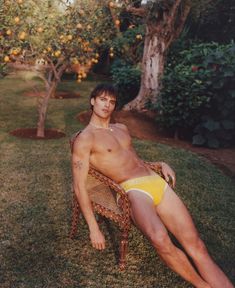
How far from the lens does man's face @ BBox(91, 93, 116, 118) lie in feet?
14.8

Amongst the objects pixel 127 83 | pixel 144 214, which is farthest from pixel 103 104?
pixel 127 83

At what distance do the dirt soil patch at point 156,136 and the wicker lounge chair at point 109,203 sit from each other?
4.01 m

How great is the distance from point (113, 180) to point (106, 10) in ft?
22.2

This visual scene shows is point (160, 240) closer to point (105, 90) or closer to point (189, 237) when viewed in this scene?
point (189, 237)

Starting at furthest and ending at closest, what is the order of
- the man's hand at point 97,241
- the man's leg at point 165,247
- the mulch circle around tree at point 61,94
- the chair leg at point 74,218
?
the mulch circle around tree at point 61,94
the chair leg at point 74,218
the man's hand at point 97,241
the man's leg at point 165,247

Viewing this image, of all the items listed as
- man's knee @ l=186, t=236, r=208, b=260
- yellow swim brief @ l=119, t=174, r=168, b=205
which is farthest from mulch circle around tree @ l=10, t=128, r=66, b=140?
man's knee @ l=186, t=236, r=208, b=260

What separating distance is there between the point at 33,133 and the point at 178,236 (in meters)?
6.67

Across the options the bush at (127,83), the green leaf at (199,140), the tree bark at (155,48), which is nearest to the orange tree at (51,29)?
the tree bark at (155,48)

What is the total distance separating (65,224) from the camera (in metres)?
5.45

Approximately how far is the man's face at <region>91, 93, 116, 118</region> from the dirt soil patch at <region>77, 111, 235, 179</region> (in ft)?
13.9

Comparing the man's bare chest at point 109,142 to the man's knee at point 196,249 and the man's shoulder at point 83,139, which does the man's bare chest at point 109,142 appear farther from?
the man's knee at point 196,249

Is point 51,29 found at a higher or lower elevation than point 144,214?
higher

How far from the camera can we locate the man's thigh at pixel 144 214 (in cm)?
386

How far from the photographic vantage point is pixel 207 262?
12.7 feet
